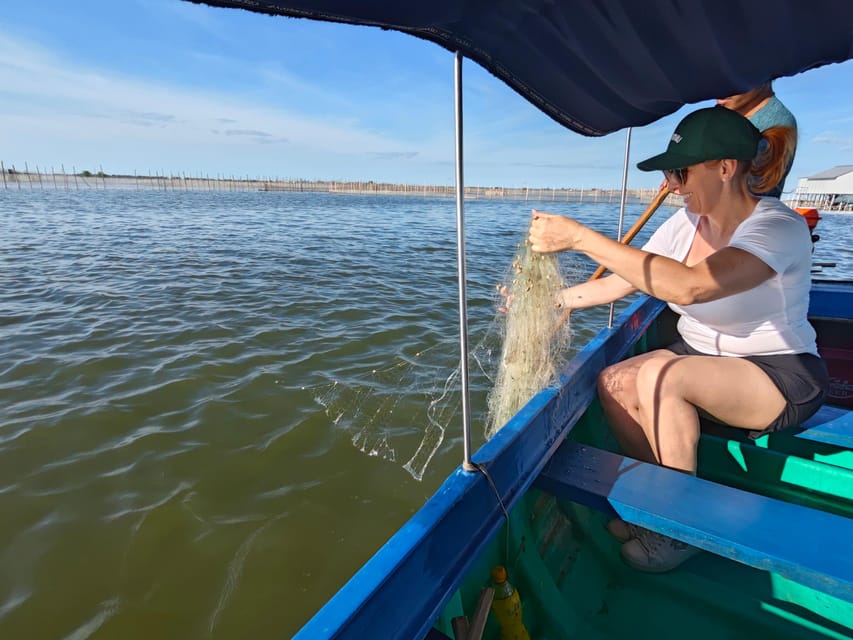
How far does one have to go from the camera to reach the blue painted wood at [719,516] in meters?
1.49

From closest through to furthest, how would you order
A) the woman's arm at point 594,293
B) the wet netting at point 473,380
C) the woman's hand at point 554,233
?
1. the woman's hand at point 554,233
2. the woman's arm at point 594,293
3. the wet netting at point 473,380

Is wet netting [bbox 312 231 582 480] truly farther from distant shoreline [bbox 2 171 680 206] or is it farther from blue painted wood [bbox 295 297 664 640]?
distant shoreline [bbox 2 171 680 206]

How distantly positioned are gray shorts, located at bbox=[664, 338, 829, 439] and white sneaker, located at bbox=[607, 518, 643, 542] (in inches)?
33.0

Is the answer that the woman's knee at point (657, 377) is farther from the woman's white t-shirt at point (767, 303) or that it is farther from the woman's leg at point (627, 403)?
the woman's white t-shirt at point (767, 303)

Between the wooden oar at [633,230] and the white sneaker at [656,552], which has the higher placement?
the wooden oar at [633,230]

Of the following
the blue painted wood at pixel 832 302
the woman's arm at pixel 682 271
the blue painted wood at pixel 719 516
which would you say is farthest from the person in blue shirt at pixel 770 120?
the blue painted wood at pixel 832 302

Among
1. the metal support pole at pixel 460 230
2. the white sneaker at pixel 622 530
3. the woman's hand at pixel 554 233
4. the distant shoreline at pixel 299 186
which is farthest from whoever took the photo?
the distant shoreline at pixel 299 186

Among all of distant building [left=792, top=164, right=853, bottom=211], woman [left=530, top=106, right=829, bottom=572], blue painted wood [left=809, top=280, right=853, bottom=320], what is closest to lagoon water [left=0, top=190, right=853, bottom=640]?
woman [left=530, top=106, right=829, bottom=572]

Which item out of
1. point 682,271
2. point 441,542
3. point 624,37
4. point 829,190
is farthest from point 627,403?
point 829,190

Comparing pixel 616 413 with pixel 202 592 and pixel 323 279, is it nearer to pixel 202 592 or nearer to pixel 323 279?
pixel 202 592

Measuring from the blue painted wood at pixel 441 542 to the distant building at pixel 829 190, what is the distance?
64.4m

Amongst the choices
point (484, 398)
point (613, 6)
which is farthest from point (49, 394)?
point (613, 6)

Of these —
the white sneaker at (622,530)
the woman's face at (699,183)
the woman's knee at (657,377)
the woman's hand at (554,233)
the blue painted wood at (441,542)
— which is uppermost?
the woman's face at (699,183)

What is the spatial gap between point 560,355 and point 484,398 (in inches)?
83.9
